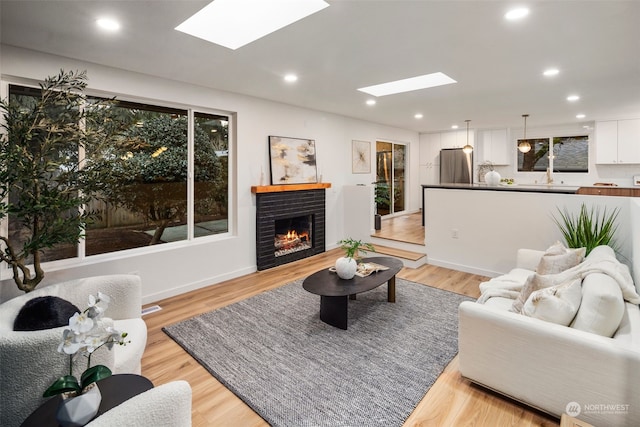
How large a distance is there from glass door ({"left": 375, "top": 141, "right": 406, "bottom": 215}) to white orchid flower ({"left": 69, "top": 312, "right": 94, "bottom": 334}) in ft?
21.8

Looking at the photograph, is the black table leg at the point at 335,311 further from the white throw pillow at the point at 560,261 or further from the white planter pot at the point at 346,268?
the white throw pillow at the point at 560,261

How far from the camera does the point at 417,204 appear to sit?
907cm

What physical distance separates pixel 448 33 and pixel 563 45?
1.08 m

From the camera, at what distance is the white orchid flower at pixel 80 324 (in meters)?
1.22

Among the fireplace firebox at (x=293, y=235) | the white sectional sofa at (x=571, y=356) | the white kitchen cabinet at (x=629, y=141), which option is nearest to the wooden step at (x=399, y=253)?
the fireplace firebox at (x=293, y=235)

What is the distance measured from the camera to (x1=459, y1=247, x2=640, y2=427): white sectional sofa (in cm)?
163

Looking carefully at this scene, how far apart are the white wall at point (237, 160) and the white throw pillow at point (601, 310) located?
3.77m

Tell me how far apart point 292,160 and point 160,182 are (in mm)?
2056

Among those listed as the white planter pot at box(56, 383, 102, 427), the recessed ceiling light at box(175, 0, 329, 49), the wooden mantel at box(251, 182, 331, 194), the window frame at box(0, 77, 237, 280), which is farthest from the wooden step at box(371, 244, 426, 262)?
the white planter pot at box(56, 383, 102, 427)

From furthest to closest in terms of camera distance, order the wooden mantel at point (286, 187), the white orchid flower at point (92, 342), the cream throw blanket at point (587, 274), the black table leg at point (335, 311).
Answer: the wooden mantel at point (286, 187) < the black table leg at point (335, 311) < the cream throw blanket at point (587, 274) < the white orchid flower at point (92, 342)

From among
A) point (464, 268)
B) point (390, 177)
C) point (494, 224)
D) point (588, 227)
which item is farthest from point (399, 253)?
point (390, 177)

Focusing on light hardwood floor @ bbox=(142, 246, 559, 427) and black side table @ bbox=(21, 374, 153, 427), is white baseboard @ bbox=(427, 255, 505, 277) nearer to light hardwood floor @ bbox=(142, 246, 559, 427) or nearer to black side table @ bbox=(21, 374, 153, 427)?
light hardwood floor @ bbox=(142, 246, 559, 427)

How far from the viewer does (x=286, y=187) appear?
16.5 ft

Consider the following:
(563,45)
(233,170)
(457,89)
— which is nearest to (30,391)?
(233,170)
